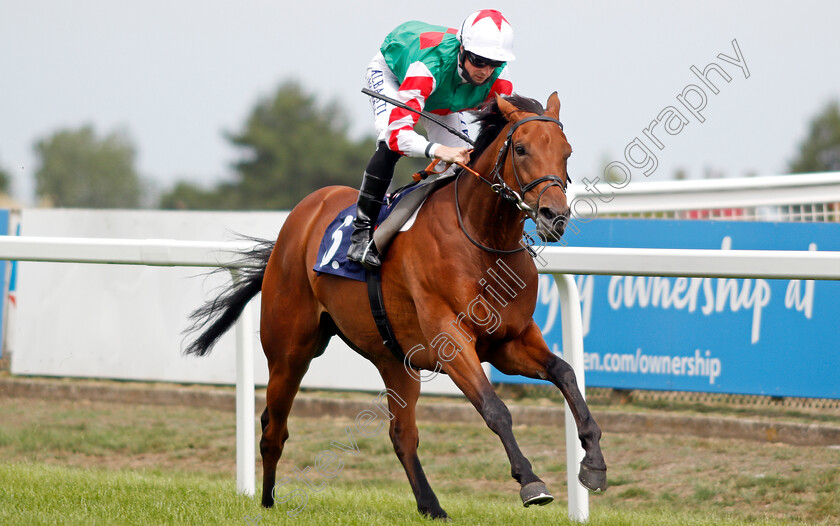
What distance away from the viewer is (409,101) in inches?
154

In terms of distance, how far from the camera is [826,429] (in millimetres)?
5836

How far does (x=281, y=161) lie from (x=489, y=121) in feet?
202

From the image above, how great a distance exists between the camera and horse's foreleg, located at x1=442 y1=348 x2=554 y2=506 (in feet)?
10.6

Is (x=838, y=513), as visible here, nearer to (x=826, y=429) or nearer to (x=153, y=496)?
(x=826, y=429)

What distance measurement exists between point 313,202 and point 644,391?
3.35 metres

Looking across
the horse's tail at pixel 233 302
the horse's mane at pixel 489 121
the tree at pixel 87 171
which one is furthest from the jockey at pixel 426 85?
the tree at pixel 87 171

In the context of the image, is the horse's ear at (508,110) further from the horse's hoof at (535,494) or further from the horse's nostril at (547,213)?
the horse's hoof at (535,494)

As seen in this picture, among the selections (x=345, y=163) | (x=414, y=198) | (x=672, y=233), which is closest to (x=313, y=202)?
(x=414, y=198)

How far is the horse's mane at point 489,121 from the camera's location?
374 cm

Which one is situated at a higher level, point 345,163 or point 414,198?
point 414,198

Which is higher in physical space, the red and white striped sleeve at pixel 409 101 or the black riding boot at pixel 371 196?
the red and white striped sleeve at pixel 409 101

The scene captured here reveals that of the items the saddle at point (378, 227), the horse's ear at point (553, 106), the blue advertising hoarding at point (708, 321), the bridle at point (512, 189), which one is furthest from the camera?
the blue advertising hoarding at point (708, 321)

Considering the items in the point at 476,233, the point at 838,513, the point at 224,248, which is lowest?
the point at 838,513

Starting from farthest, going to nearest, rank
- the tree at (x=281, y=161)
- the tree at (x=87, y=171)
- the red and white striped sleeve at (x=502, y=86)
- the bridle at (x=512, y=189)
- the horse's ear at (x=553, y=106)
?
1. the tree at (x=281, y=161)
2. the tree at (x=87, y=171)
3. the red and white striped sleeve at (x=502, y=86)
4. the horse's ear at (x=553, y=106)
5. the bridle at (x=512, y=189)
